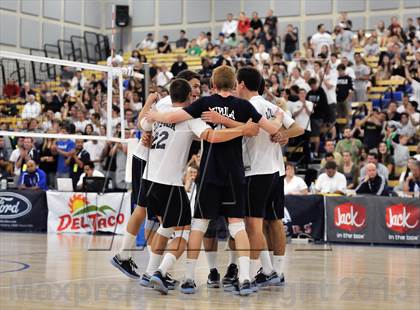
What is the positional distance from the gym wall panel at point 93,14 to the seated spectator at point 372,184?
21.8m

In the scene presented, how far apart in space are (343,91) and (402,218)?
6670 millimetres

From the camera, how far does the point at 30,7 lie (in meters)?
35.3

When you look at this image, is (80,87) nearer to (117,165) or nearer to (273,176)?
(117,165)

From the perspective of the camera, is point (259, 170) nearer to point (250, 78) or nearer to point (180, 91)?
point (250, 78)

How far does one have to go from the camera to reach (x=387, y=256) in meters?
14.6

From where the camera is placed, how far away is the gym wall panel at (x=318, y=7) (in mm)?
33938

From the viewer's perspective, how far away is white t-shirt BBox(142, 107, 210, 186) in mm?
Result: 8836

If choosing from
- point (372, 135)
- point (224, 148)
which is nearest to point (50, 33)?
point (372, 135)

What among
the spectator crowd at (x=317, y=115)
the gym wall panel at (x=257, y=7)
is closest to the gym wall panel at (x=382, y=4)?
the spectator crowd at (x=317, y=115)

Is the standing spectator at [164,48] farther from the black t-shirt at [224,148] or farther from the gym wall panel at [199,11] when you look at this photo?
the black t-shirt at [224,148]

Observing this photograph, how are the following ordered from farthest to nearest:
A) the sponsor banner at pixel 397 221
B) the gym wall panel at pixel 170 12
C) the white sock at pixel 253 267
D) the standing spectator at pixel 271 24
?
the gym wall panel at pixel 170 12 < the standing spectator at pixel 271 24 < the sponsor banner at pixel 397 221 < the white sock at pixel 253 267

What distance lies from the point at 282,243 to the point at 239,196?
142 cm

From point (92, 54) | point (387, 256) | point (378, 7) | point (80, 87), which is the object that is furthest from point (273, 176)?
point (92, 54)

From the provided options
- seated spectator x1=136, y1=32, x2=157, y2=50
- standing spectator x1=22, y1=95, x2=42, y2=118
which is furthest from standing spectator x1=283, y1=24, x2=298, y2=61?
standing spectator x1=22, y1=95, x2=42, y2=118
